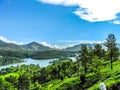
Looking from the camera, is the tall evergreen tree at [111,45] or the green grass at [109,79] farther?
the tall evergreen tree at [111,45]

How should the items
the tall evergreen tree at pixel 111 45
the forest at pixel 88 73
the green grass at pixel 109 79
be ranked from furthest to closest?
the tall evergreen tree at pixel 111 45 < the forest at pixel 88 73 < the green grass at pixel 109 79

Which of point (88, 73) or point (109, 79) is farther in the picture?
point (88, 73)

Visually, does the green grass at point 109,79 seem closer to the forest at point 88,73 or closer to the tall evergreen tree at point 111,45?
the forest at point 88,73

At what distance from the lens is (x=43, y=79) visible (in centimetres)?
16650

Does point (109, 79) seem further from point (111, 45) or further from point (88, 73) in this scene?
point (88, 73)

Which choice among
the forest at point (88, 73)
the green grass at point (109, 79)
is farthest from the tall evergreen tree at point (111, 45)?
the green grass at point (109, 79)

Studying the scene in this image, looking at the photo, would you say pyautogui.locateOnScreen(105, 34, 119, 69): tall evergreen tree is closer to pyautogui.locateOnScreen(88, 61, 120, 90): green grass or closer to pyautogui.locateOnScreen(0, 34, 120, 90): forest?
pyautogui.locateOnScreen(0, 34, 120, 90): forest

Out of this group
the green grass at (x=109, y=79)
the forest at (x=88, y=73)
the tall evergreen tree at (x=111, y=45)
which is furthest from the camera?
the tall evergreen tree at (x=111, y=45)

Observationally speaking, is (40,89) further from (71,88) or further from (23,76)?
(71,88)

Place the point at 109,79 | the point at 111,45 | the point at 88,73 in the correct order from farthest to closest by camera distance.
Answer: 1. the point at 88,73
2. the point at 111,45
3. the point at 109,79

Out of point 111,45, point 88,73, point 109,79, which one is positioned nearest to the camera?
point 109,79

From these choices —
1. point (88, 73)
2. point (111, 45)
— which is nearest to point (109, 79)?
point (111, 45)

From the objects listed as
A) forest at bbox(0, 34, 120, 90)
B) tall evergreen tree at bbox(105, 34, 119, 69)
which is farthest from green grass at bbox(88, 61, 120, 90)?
tall evergreen tree at bbox(105, 34, 119, 69)

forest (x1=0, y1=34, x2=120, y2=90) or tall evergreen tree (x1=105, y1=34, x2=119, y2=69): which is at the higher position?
tall evergreen tree (x1=105, y1=34, x2=119, y2=69)
